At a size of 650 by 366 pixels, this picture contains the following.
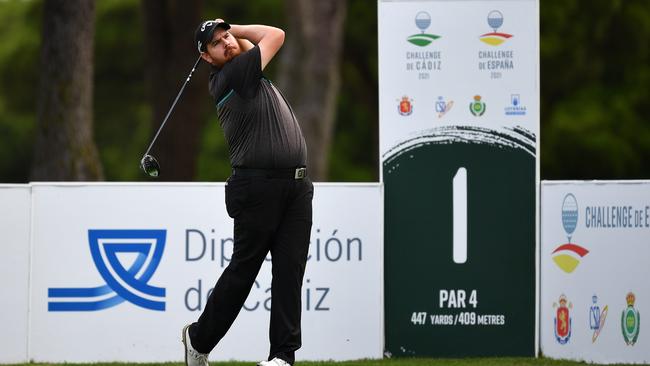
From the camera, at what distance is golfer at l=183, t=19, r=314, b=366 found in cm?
714

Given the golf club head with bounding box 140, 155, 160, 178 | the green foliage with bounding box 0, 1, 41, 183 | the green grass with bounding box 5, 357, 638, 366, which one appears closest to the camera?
the golf club head with bounding box 140, 155, 160, 178

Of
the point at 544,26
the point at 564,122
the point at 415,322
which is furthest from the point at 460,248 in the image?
the point at 564,122

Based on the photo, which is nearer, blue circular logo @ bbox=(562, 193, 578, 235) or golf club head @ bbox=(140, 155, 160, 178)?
golf club head @ bbox=(140, 155, 160, 178)

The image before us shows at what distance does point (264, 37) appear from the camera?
727 cm

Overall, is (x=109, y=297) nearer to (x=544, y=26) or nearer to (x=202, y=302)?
(x=202, y=302)

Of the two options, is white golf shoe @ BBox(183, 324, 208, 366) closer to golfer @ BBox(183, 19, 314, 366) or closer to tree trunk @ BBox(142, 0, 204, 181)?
golfer @ BBox(183, 19, 314, 366)

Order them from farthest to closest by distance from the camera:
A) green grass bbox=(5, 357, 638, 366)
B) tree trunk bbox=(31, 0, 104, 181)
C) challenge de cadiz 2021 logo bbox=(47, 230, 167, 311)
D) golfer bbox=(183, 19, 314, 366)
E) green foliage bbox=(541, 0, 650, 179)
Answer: green foliage bbox=(541, 0, 650, 179) → tree trunk bbox=(31, 0, 104, 181) → challenge de cadiz 2021 logo bbox=(47, 230, 167, 311) → green grass bbox=(5, 357, 638, 366) → golfer bbox=(183, 19, 314, 366)

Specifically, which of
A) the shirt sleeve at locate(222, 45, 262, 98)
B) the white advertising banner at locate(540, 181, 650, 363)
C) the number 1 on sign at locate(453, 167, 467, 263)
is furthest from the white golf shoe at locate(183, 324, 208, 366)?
the white advertising banner at locate(540, 181, 650, 363)

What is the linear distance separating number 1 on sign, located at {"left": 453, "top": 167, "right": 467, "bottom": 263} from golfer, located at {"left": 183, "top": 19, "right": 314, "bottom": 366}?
1675mm

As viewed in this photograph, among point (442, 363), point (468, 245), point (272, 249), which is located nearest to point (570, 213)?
point (468, 245)

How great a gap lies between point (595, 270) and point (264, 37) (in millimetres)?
2854

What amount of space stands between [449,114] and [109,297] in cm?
261

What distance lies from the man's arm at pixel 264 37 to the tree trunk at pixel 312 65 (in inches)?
485

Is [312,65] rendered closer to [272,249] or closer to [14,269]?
[14,269]
